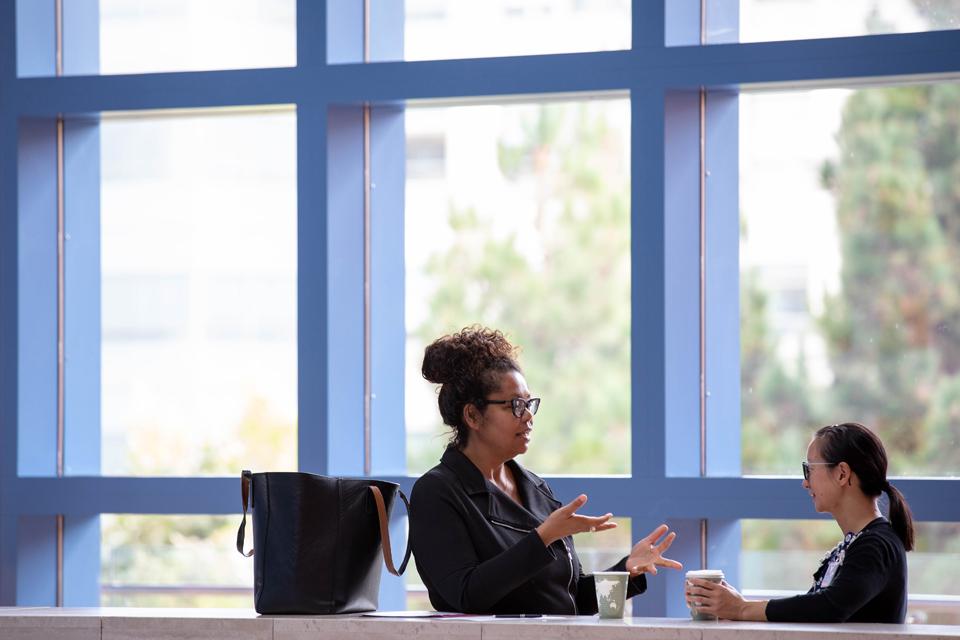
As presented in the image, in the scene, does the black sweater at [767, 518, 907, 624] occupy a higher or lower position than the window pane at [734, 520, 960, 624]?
higher

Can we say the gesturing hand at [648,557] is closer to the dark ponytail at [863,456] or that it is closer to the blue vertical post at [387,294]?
the dark ponytail at [863,456]

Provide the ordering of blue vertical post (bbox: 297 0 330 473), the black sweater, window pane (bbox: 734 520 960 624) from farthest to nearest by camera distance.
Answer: blue vertical post (bbox: 297 0 330 473)
window pane (bbox: 734 520 960 624)
the black sweater

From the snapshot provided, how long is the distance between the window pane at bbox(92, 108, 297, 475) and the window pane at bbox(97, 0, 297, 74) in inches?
8.5

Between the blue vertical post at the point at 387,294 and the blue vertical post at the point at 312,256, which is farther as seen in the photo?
the blue vertical post at the point at 387,294

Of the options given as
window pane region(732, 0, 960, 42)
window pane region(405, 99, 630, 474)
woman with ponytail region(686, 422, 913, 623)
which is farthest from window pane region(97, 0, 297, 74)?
woman with ponytail region(686, 422, 913, 623)

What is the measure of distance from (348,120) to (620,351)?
1.33 meters

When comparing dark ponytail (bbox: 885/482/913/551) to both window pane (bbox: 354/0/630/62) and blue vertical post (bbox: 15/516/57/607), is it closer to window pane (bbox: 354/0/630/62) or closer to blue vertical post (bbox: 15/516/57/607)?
window pane (bbox: 354/0/630/62)

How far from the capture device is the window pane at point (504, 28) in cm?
442

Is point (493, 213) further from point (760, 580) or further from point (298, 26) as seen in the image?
point (760, 580)

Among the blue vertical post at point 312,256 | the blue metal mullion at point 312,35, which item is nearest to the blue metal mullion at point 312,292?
the blue vertical post at point 312,256

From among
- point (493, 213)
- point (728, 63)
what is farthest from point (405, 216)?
point (728, 63)

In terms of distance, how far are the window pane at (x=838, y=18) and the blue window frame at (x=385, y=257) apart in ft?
0.38

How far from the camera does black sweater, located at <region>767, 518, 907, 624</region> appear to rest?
2.77m

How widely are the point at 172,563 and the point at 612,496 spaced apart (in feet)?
5.82
